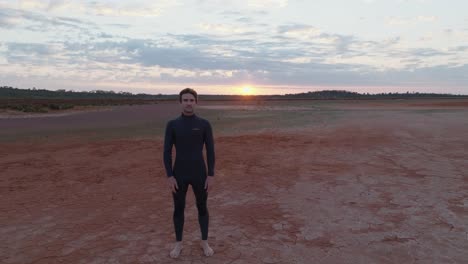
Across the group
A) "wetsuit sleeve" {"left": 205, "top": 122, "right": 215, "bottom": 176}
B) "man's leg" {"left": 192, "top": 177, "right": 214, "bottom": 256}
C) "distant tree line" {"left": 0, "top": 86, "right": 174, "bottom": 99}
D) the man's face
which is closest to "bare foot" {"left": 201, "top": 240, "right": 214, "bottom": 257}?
"man's leg" {"left": 192, "top": 177, "right": 214, "bottom": 256}

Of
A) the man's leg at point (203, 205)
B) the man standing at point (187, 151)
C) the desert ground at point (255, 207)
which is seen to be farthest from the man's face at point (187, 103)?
the desert ground at point (255, 207)

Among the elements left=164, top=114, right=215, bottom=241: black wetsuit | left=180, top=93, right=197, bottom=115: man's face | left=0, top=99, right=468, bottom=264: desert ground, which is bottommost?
left=0, top=99, right=468, bottom=264: desert ground

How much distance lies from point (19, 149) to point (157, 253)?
10.9 m

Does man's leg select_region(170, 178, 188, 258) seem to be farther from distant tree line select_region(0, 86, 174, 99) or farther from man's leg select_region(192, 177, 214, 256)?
distant tree line select_region(0, 86, 174, 99)

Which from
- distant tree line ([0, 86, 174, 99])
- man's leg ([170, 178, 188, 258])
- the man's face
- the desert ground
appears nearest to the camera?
the man's face

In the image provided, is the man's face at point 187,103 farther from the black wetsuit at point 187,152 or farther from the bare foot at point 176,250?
the bare foot at point 176,250

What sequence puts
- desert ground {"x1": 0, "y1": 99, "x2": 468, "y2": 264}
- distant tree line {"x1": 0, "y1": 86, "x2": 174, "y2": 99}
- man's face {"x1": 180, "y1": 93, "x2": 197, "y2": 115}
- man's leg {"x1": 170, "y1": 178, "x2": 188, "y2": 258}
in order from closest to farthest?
man's face {"x1": 180, "y1": 93, "x2": 197, "y2": 115} < man's leg {"x1": 170, "y1": 178, "x2": 188, "y2": 258} < desert ground {"x1": 0, "y1": 99, "x2": 468, "y2": 264} < distant tree line {"x1": 0, "y1": 86, "x2": 174, "y2": 99}

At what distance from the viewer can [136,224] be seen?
5781 millimetres

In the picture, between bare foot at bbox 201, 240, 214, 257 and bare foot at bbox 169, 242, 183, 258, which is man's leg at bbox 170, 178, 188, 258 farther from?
bare foot at bbox 201, 240, 214, 257

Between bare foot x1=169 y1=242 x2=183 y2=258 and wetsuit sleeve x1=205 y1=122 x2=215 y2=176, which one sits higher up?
wetsuit sleeve x1=205 y1=122 x2=215 y2=176

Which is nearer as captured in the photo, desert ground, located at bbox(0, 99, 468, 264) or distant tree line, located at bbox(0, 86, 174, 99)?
desert ground, located at bbox(0, 99, 468, 264)

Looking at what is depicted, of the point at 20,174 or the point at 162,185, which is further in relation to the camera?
the point at 20,174

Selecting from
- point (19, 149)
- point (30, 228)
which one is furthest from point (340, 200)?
point (19, 149)

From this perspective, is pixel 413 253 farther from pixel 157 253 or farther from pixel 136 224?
pixel 136 224
